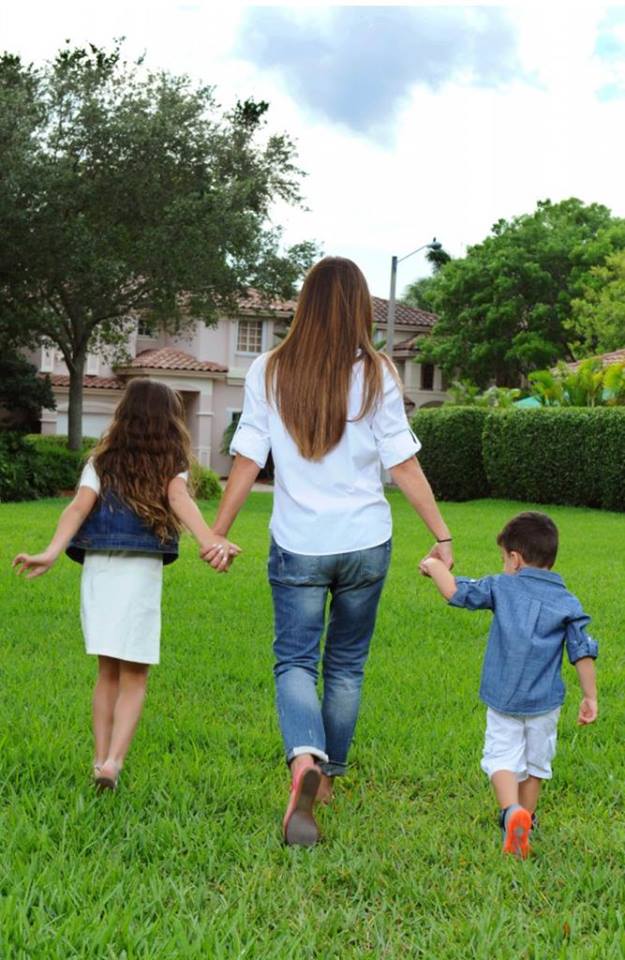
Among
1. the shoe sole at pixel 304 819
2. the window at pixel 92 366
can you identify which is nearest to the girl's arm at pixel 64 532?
the shoe sole at pixel 304 819

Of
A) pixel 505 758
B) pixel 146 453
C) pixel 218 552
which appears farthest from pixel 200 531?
pixel 505 758

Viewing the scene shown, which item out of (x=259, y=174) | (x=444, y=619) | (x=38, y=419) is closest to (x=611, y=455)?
(x=259, y=174)

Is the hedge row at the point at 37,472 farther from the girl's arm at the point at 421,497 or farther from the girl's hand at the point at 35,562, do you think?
the girl's arm at the point at 421,497

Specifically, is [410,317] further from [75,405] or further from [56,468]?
[56,468]

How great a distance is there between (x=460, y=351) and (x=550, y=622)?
47935mm

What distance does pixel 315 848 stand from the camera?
3.86 m

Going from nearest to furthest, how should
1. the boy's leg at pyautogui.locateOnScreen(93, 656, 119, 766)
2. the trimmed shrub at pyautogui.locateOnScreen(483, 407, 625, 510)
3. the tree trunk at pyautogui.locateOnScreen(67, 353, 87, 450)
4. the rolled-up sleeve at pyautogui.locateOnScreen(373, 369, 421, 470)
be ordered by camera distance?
the rolled-up sleeve at pyautogui.locateOnScreen(373, 369, 421, 470) → the boy's leg at pyautogui.locateOnScreen(93, 656, 119, 766) → the trimmed shrub at pyautogui.locateOnScreen(483, 407, 625, 510) → the tree trunk at pyautogui.locateOnScreen(67, 353, 87, 450)

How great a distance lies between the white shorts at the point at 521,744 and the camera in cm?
402

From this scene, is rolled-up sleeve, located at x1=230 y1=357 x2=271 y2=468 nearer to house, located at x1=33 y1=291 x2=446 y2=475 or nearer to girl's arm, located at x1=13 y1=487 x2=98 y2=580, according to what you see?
girl's arm, located at x1=13 y1=487 x2=98 y2=580

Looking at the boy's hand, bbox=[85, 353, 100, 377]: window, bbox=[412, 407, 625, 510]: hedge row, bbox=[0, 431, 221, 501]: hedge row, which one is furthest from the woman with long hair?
bbox=[85, 353, 100, 377]: window

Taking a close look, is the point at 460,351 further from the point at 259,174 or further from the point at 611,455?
the point at 611,455

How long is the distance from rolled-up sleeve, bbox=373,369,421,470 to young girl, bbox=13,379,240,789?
715mm

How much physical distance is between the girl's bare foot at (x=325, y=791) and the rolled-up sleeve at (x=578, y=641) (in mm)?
1139

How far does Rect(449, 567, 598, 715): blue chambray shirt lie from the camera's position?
399cm
